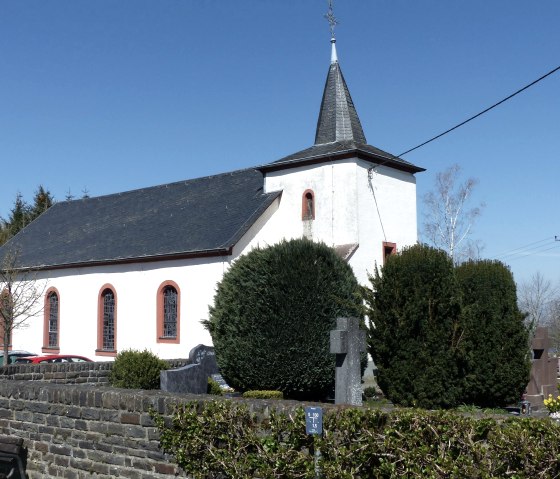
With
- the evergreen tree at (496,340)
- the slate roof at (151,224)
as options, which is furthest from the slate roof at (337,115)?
the evergreen tree at (496,340)

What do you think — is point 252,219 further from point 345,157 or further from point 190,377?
point 190,377

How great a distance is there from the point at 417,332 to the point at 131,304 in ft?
61.2

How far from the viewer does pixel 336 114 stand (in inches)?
1082

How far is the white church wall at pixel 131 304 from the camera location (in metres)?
25.8

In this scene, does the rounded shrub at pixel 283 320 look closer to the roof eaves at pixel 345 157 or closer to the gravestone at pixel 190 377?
the gravestone at pixel 190 377

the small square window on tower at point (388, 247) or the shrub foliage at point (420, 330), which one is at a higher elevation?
the small square window on tower at point (388, 247)

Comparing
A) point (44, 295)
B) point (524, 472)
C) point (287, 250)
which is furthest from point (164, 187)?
point (524, 472)

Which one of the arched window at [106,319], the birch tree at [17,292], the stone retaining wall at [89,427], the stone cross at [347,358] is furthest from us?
the birch tree at [17,292]

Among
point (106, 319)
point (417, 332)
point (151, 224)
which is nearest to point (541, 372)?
point (417, 332)

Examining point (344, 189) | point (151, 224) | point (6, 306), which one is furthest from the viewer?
point (6, 306)

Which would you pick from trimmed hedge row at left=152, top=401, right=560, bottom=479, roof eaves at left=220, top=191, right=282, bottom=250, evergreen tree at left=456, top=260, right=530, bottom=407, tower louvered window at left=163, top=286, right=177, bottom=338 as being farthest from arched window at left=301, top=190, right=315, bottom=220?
trimmed hedge row at left=152, top=401, right=560, bottom=479

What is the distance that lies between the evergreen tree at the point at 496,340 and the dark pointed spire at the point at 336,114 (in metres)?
12.0

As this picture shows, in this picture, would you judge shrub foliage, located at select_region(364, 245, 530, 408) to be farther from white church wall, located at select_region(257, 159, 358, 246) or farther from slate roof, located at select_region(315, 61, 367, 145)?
slate roof, located at select_region(315, 61, 367, 145)

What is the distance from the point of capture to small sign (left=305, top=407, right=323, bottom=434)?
603 centimetres
